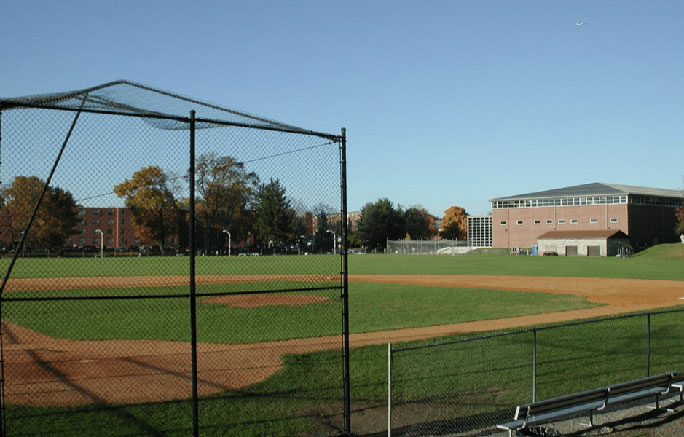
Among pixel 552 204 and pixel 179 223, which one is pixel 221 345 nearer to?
pixel 179 223

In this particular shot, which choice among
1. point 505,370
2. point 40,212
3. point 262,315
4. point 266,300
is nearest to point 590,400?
point 505,370

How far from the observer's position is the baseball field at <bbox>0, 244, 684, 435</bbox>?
Result: 8445 millimetres

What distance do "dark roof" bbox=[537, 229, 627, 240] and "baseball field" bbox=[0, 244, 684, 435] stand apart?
48.5m

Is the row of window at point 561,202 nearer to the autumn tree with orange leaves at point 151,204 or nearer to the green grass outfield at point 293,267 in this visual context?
A: the green grass outfield at point 293,267

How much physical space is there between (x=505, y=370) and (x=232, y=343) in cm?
662

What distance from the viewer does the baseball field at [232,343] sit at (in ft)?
27.7

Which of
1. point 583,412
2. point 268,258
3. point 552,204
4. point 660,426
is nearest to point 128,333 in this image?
point 268,258

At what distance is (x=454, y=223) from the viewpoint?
136m

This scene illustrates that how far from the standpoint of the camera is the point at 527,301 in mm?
24078

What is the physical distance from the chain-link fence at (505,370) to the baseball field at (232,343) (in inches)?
10.4

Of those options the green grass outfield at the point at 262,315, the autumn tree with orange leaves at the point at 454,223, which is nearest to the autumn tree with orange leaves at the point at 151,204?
the green grass outfield at the point at 262,315

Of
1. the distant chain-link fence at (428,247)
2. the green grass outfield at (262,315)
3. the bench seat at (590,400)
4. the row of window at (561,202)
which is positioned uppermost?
the row of window at (561,202)

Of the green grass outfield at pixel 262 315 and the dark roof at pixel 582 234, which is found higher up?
the dark roof at pixel 582 234

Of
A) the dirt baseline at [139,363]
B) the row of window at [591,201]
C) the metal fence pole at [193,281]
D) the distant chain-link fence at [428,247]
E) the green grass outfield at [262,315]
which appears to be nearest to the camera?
the metal fence pole at [193,281]
